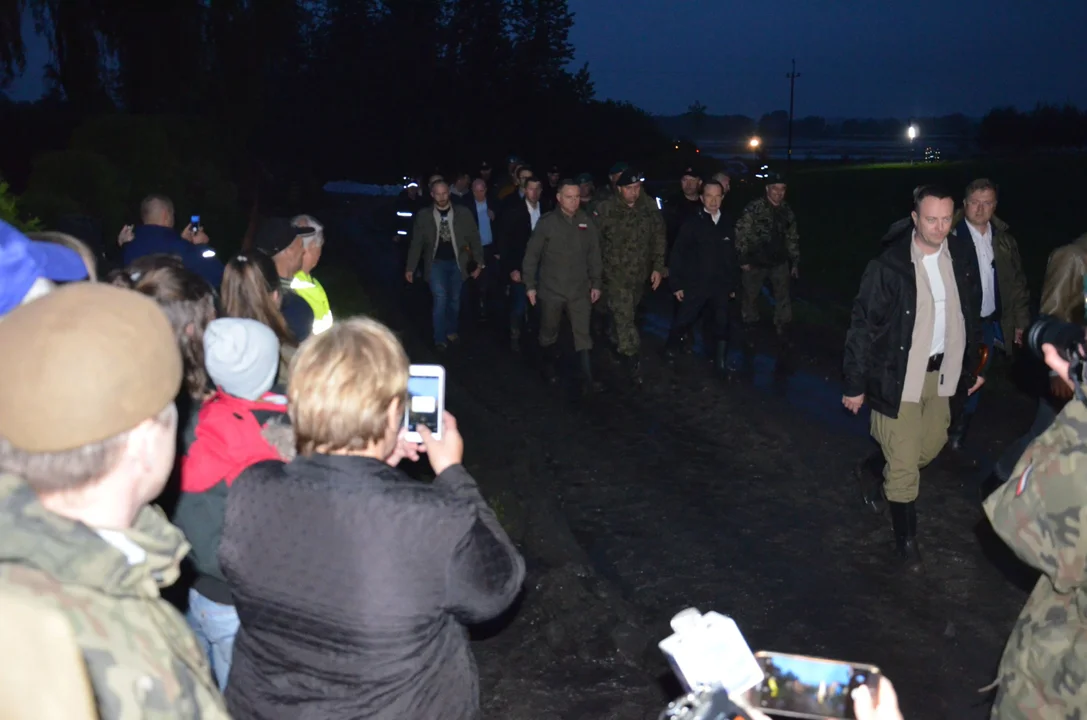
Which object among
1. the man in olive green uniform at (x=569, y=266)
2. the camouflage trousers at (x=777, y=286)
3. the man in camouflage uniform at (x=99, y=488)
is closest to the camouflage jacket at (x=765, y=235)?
the camouflage trousers at (x=777, y=286)

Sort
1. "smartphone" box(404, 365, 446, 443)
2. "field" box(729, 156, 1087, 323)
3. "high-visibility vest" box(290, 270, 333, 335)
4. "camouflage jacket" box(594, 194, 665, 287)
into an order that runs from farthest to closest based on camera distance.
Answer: "field" box(729, 156, 1087, 323) < "camouflage jacket" box(594, 194, 665, 287) < "high-visibility vest" box(290, 270, 333, 335) < "smartphone" box(404, 365, 446, 443)

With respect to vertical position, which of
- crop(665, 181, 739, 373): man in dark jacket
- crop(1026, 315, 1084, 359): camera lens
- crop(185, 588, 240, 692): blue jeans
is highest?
crop(1026, 315, 1084, 359): camera lens

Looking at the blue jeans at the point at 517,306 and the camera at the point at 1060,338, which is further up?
the camera at the point at 1060,338

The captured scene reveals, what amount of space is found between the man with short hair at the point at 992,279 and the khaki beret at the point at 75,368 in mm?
6755

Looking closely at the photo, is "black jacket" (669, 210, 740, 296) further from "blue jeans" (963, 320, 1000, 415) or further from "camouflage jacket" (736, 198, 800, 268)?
"blue jeans" (963, 320, 1000, 415)

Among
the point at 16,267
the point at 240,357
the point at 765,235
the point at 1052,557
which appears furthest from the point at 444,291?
the point at 1052,557

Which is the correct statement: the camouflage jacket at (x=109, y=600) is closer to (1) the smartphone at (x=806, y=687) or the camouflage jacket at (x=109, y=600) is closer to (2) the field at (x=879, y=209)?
(1) the smartphone at (x=806, y=687)

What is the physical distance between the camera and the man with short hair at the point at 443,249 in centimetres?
1145

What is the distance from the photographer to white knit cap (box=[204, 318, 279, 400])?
3.22 metres

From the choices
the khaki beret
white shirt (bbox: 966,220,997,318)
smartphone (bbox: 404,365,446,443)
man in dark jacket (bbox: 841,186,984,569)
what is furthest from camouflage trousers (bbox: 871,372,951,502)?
the khaki beret

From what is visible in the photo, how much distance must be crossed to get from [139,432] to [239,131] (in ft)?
61.9

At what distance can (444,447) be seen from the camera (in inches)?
107

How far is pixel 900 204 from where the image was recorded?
120 ft

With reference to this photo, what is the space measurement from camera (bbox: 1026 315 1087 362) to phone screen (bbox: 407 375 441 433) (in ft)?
5.81
